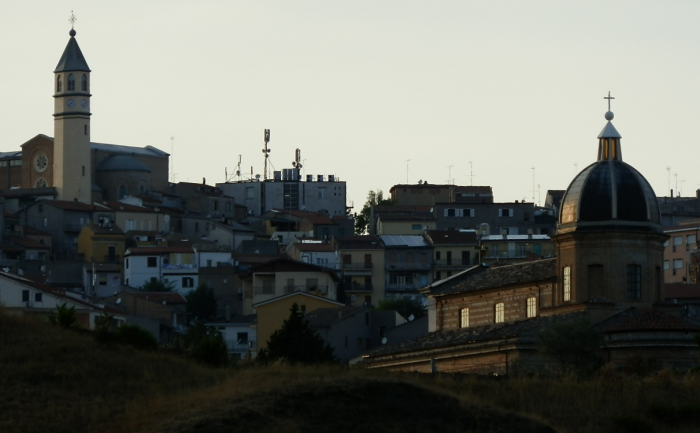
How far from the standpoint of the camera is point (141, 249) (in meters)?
106

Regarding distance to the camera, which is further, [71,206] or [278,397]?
[71,206]

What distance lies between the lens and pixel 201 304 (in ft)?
323

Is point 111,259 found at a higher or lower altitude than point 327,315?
higher

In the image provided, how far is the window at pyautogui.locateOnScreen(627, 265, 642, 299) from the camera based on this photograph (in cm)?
5434

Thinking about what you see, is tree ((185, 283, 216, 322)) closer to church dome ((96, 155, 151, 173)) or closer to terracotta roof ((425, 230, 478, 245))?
terracotta roof ((425, 230, 478, 245))

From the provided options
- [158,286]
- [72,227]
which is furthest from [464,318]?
[72,227]

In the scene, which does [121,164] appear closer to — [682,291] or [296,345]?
[682,291]

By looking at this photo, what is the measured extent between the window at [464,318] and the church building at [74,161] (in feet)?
222

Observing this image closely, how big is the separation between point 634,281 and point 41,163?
283 ft

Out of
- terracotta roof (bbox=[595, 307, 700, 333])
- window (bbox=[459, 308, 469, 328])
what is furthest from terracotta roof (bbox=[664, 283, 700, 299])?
terracotta roof (bbox=[595, 307, 700, 333])

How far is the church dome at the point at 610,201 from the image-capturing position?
5397 cm

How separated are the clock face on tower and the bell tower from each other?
3699mm

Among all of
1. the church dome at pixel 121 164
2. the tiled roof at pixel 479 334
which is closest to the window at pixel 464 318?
the tiled roof at pixel 479 334

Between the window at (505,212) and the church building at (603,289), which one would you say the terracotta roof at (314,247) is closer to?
the window at (505,212)
